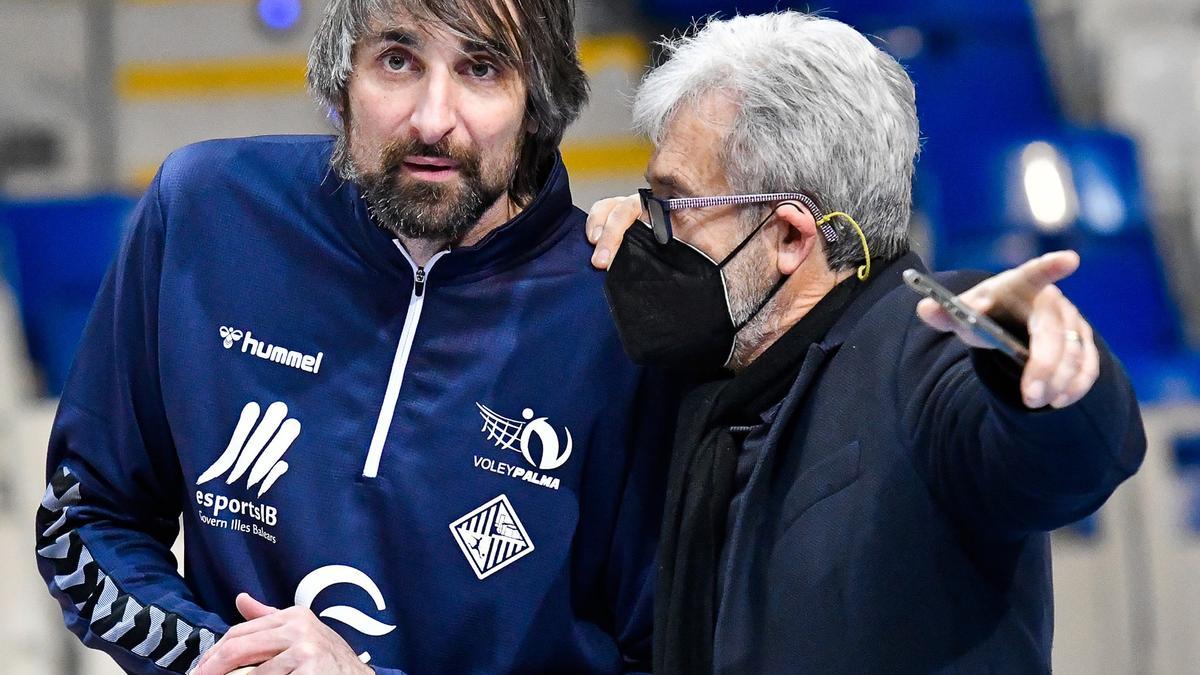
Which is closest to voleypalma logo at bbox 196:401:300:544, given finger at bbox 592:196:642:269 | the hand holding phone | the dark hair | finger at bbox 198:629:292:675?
finger at bbox 198:629:292:675

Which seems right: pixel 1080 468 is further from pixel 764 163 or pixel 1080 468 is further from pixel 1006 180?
pixel 1006 180

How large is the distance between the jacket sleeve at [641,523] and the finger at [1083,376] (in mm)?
813

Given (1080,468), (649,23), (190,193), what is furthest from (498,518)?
(649,23)

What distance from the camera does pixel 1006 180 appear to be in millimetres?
5340

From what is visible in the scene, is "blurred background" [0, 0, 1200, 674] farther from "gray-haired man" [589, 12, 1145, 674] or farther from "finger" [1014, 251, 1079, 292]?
"finger" [1014, 251, 1079, 292]

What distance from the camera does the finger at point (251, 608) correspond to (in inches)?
80.8

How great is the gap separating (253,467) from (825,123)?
35.8 inches

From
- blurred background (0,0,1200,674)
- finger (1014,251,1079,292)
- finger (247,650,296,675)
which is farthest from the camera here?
blurred background (0,0,1200,674)

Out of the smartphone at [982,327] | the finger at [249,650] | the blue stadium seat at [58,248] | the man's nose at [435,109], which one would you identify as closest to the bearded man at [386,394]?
the man's nose at [435,109]

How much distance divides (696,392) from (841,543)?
34cm

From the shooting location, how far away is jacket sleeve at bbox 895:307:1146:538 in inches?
62.1

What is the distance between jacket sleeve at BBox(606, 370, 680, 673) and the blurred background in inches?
79.5

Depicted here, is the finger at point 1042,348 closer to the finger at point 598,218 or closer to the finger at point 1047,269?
the finger at point 1047,269

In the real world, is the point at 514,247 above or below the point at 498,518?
above
